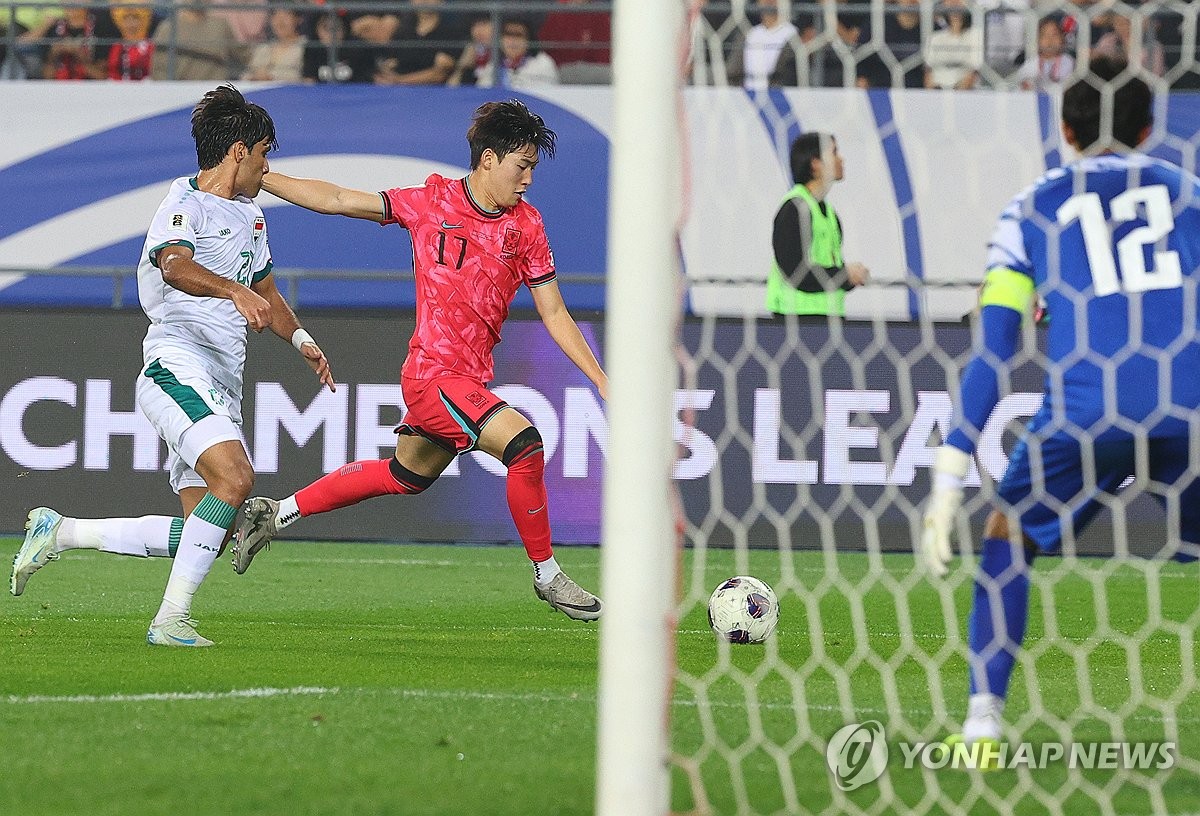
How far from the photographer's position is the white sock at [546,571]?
684 centimetres

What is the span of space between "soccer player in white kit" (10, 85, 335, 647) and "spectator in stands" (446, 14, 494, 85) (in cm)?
668

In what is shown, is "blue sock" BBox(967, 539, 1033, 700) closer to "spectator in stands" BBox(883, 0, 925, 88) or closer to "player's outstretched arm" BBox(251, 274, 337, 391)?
"player's outstretched arm" BBox(251, 274, 337, 391)

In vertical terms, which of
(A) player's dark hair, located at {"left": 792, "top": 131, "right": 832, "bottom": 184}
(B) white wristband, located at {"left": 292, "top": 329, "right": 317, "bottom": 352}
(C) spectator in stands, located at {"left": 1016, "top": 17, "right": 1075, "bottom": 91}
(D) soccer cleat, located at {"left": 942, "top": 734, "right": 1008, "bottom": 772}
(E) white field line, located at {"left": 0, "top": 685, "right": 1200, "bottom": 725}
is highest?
(C) spectator in stands, located at {"left": 1016, "top": 17, "right": 1075, "bottom": 91}

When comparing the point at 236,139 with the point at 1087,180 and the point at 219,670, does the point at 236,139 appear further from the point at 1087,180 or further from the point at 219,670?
the point at 1087,180

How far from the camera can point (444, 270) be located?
7.02 metres

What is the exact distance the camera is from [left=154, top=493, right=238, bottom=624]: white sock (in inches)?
242

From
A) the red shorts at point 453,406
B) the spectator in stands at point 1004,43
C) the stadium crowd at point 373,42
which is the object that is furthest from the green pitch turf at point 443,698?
the stadium crowd at point 373,42

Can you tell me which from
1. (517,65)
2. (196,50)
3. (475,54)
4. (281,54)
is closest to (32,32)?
(196,50)

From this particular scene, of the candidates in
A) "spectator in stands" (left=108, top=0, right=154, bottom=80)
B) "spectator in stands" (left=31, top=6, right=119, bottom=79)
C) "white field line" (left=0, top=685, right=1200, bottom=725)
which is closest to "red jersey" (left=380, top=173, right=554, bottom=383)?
"white field line" (left=0, top=685, right=1200, bottom=725)

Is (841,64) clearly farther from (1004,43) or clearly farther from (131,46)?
(131,46)

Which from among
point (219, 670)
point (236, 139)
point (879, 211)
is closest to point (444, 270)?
point (236, 139)

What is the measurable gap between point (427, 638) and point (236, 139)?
6.10 feet

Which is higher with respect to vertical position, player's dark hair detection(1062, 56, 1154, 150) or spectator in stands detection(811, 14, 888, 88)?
spectator in stands detection(811, 14, 888, 88)

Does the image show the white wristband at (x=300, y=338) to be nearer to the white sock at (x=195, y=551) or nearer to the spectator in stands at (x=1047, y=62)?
the white sock at (x=195, y=551)
